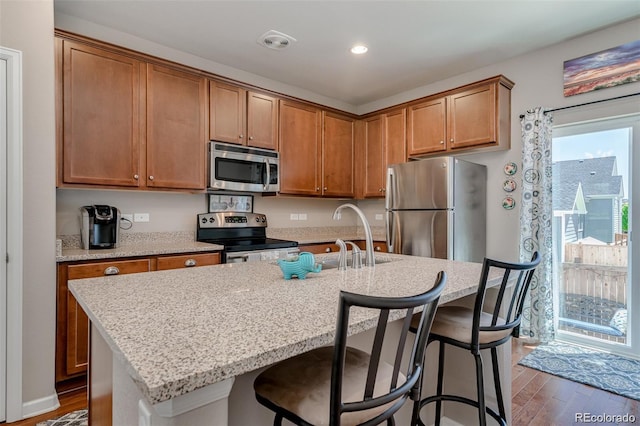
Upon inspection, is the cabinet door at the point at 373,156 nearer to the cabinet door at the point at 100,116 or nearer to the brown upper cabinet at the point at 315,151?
the brown upper cabinet at the point at 315,151

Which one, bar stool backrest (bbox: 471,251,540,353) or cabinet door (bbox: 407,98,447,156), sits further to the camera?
cabinet door (bbox: 407,98,447,156)

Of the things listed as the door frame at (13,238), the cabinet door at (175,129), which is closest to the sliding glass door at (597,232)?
the cabinet door at (175,129)

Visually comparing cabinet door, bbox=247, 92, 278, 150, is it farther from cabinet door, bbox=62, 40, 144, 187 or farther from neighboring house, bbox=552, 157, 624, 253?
neighboring house, bbox=552, 157, 624, 253

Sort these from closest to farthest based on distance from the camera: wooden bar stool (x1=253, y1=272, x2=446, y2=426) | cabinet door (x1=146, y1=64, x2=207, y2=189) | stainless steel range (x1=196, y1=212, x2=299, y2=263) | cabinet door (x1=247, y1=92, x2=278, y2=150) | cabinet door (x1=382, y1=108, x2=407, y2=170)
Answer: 1. wooden bar stool (x1=253, y1=272, x2=446, y2=426)
2. cabinet door (x1=146, y1=64, x2=207, y2=189)
3. stainless steel range (x1=196, y1=212, x2=299, y2=263)
4. cabinet door (x1=247, y1=92, x2=278, y2=150)
5. cabinet door (x1=382, y1=108, x2=407, y2=170)

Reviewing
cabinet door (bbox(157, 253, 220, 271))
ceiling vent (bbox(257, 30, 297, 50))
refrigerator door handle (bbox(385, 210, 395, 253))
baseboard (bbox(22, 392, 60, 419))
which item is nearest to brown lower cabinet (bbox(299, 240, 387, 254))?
refrigerator door handle (bbox(385, 210, 395, 253))

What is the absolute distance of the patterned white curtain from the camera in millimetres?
3018

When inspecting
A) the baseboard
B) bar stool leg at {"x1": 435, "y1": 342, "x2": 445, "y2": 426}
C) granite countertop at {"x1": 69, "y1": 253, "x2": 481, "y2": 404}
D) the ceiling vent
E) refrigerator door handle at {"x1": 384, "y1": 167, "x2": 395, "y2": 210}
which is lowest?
the baseboard

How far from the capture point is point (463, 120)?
11.2ft

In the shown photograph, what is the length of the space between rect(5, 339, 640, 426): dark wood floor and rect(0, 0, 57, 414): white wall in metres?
0.16

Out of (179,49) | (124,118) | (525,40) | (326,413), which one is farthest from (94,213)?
(525,40)

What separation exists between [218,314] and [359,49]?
9.39 feet

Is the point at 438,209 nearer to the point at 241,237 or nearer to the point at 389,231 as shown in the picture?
the point at 389,231

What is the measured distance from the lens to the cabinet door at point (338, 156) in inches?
162

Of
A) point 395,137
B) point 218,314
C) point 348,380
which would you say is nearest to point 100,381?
point 218,314
